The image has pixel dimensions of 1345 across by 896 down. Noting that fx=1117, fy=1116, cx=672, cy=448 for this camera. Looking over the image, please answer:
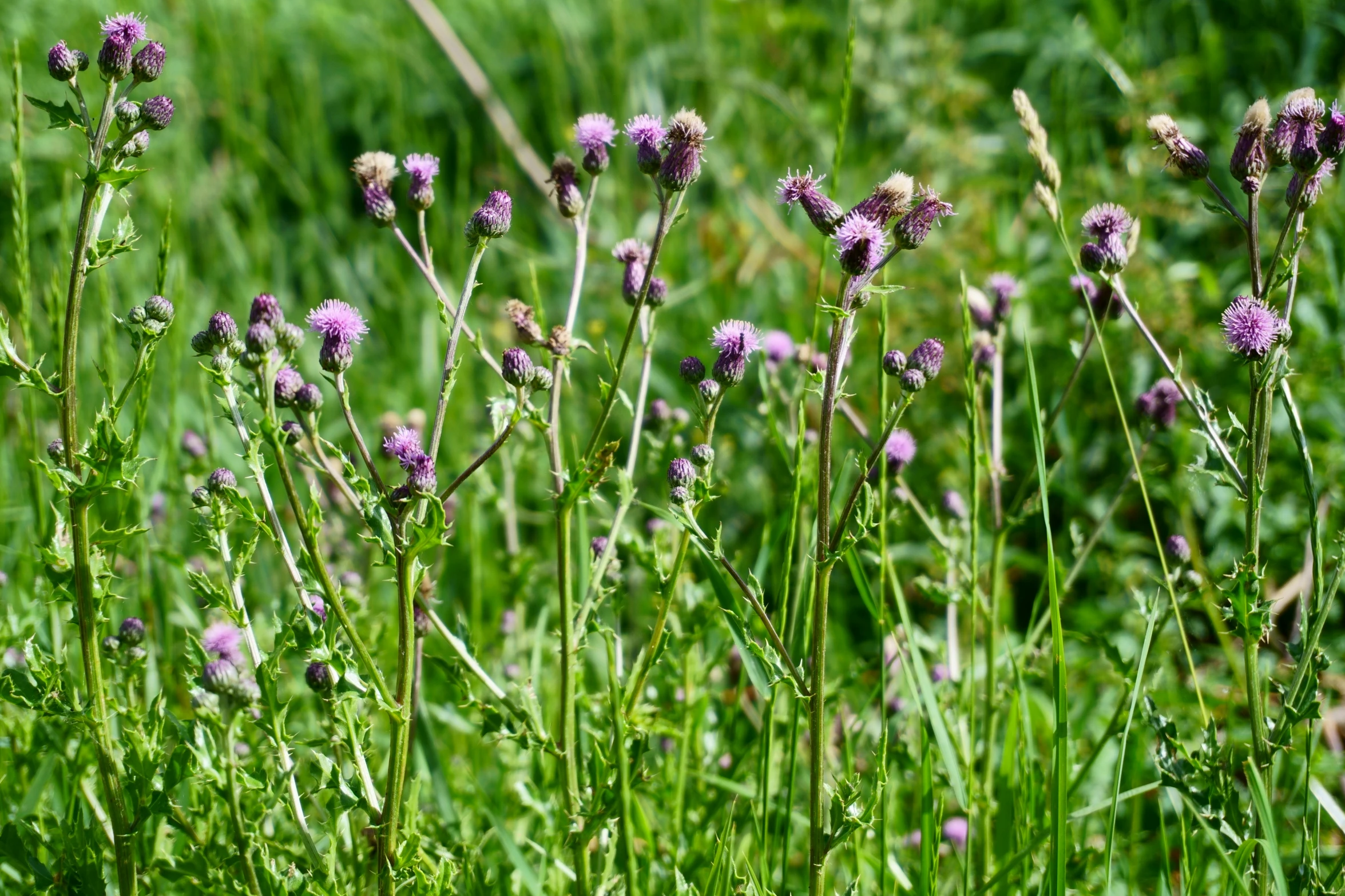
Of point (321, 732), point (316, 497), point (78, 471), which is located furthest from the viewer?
point (321, 732)

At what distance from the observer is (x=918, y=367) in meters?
1.87

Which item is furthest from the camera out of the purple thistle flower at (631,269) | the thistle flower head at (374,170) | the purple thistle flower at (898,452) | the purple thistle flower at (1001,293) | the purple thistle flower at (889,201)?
the purple thistle flower at (1001,293)

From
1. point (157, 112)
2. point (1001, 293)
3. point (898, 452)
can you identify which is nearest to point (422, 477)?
point (157, 112)

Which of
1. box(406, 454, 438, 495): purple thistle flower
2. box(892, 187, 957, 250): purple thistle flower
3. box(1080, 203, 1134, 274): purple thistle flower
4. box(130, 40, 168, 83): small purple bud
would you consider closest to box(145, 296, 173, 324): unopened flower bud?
box(130, 40, 168, 83): small purple bud

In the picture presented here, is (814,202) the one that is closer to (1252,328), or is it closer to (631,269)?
(631,269)

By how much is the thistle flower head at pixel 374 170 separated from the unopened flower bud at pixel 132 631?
0.88 m

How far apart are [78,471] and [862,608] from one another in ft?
8.54

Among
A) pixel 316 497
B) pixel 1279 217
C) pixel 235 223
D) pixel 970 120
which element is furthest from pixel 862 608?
pixel 235 223

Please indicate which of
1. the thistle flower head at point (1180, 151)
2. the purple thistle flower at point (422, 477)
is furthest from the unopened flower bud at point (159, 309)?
the thistle flower head at point (1180, 151)

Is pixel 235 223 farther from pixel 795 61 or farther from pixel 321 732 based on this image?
pixel 321 732

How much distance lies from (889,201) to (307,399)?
0.93 meters

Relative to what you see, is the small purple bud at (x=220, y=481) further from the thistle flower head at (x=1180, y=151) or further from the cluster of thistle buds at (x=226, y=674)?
the thistle flower head at (x=1180, y=151)

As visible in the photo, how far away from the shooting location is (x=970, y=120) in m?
5.90

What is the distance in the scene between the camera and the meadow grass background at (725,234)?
3.32 m
